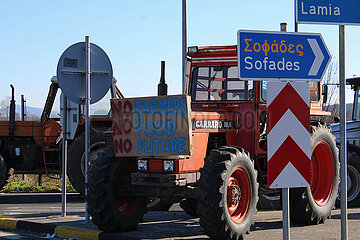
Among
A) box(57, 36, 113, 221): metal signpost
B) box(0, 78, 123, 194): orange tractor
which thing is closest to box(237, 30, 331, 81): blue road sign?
box(57, 36, 113, 221): metal signpost

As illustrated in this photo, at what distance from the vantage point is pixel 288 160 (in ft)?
19.4

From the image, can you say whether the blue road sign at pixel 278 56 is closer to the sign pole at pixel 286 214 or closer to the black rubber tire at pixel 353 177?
the sign pole at pixel 286 214

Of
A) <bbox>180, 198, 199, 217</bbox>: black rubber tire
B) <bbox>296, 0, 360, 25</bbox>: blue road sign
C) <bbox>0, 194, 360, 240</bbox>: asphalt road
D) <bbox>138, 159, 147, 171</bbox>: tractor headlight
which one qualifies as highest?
<bbox>296, 0, 360, 25</bbox>: blue road sign

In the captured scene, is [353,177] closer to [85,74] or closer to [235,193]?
[235,193]

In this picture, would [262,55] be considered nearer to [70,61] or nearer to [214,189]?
[214,189]

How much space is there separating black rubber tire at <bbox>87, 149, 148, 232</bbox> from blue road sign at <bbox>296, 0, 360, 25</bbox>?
387cm

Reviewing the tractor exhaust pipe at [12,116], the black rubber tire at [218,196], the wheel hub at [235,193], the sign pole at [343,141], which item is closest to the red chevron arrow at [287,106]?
the sign pole at [343,141]

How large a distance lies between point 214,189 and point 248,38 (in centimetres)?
260

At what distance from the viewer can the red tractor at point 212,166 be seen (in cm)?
827

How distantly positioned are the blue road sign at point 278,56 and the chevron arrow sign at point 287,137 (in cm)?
14

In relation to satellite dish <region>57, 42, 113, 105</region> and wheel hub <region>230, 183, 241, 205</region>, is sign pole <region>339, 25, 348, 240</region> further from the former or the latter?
satellite dish <region>57, 42, 113, 105</region>

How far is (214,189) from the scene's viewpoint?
8031 mm

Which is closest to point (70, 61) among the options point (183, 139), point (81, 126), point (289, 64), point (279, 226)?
point (183, 139)

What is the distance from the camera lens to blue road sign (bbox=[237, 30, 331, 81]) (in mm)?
6000
